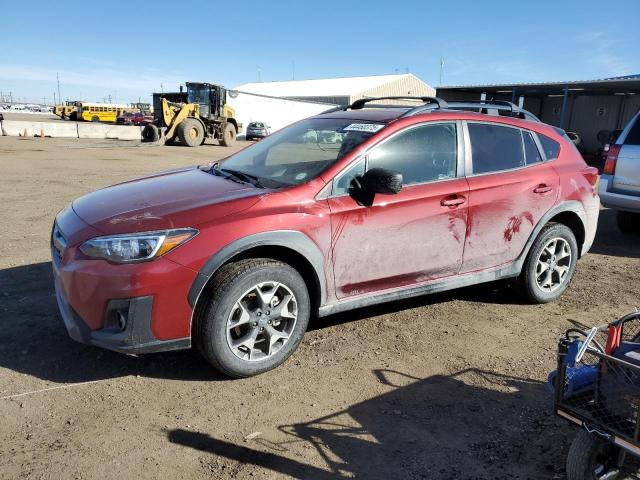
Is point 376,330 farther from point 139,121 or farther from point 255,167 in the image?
point 139,121

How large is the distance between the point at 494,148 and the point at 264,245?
7.66 ft

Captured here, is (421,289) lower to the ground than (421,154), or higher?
lower

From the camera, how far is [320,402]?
311 cm

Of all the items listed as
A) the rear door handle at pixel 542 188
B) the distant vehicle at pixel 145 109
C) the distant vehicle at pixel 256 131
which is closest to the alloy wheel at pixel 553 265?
the rear door handle at pixel 542 188

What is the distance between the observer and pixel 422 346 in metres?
3.89

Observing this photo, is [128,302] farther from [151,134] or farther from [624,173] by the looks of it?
[151,134]

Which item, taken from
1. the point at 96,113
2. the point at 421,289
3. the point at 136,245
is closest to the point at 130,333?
the point at 136,245

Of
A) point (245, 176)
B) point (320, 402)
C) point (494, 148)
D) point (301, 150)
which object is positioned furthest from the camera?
point (301, 150)

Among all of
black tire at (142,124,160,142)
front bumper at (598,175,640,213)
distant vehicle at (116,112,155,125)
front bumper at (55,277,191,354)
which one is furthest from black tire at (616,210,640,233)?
distant vehicle at (116,112,155,125)

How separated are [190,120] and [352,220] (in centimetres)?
2471

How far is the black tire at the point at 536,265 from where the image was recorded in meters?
4.58

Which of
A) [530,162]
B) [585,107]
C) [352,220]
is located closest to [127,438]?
[352,220]

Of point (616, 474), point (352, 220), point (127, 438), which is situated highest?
point (352, 220)

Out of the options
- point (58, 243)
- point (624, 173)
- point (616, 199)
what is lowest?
point (58, 243)
